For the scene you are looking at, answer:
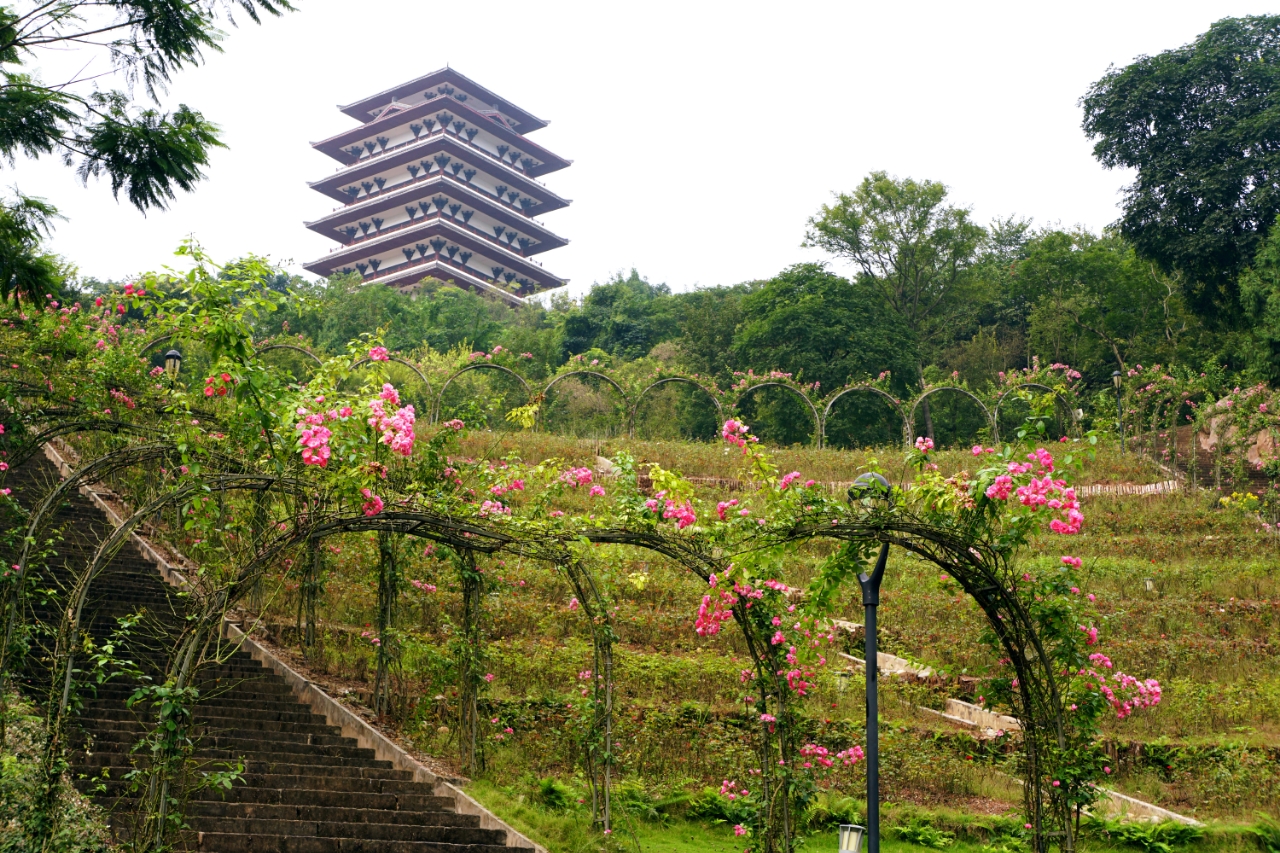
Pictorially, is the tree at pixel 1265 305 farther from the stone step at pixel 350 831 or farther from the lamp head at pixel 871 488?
the stone step at pixel 350 831

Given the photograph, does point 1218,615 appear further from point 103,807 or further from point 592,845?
point 103,807

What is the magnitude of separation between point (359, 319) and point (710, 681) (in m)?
32.4

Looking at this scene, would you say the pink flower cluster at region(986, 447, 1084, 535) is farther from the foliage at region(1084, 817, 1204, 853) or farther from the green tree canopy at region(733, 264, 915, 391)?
the green tree canopy at region(733, 264, 915, 391)

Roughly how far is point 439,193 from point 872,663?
194 ft

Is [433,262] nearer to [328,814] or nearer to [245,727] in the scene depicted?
[245,727]

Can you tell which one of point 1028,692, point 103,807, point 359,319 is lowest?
point 103,807

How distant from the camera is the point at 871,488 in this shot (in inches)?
286

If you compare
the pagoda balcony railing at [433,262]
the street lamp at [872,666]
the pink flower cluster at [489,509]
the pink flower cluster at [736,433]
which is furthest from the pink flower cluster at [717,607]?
the pagoda balcony railing at [433,262]

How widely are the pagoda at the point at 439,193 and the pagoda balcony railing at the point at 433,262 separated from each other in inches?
3.2

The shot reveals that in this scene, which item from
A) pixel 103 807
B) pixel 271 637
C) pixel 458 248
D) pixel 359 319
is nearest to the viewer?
pixel 103 807

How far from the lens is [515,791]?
31.9 feet

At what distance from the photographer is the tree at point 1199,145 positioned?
95.5 ft

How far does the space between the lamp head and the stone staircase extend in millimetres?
3290

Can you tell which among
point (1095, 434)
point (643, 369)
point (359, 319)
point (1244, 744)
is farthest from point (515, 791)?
point (359, 319)
